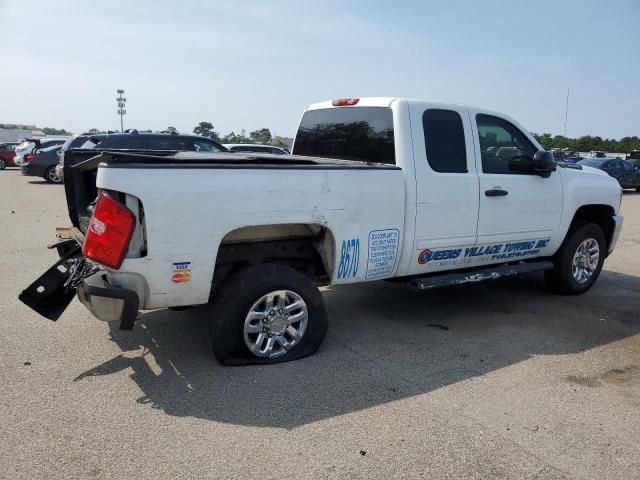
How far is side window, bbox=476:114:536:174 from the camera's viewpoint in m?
5.27

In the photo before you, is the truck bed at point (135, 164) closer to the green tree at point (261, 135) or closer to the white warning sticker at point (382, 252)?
the white warning sticker at point (382, 252)

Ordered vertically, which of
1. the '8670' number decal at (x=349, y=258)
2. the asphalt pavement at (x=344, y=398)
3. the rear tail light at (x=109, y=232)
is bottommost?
the asphalt pavement at (x=344, y=398)

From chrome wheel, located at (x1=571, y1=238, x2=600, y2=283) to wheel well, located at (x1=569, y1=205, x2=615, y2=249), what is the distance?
269 millimetres

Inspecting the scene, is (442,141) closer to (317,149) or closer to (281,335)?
(317,149)

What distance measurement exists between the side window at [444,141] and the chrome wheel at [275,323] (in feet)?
5.65

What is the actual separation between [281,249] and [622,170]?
22.7 metres

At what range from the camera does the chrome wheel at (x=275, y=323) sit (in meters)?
4.11

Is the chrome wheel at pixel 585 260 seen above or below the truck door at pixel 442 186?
below

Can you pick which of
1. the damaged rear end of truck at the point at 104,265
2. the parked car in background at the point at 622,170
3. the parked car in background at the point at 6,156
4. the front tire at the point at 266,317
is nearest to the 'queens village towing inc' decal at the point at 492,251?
the front tire at the point at 266,317

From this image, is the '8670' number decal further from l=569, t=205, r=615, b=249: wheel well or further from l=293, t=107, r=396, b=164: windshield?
l=569, t=205, r=615, b=249: wheel well

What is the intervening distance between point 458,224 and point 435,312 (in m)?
1.13

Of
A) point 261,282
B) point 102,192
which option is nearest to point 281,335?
point 261,282

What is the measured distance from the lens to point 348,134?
5.39m

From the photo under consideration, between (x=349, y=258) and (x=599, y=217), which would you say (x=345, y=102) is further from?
(x=599, y=217)
